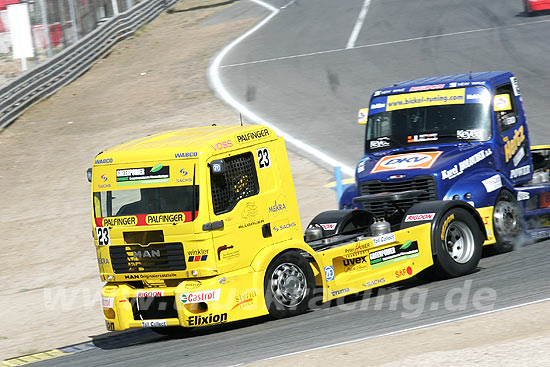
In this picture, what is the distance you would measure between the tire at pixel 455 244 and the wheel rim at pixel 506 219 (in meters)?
0.57

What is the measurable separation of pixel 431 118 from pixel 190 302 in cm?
485

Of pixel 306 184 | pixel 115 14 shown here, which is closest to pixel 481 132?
pixel 306 184

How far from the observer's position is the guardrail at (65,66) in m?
26.2

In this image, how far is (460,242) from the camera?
1118 cm

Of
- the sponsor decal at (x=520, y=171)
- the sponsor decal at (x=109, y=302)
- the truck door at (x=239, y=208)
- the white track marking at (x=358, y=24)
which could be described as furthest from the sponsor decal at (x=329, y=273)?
the white track marking at (x=358, y=24)

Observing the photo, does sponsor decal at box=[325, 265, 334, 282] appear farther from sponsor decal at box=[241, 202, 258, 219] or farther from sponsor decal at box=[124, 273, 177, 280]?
sponsor decal at box=[124, 273, 177, 280]

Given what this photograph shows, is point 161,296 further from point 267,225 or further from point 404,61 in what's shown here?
point 404,61

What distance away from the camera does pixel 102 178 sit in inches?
385

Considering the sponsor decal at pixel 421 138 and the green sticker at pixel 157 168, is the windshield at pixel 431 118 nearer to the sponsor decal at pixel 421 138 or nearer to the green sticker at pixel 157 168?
the sponsor decal at pixel 421 138

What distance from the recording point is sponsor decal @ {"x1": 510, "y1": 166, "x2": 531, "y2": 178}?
12.6 meters

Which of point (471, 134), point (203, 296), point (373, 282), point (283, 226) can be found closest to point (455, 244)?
point (373, 282)

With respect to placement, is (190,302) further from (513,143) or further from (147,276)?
(513,143)

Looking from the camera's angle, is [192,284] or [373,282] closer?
[192,284]

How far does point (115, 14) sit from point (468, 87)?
24860 mm
